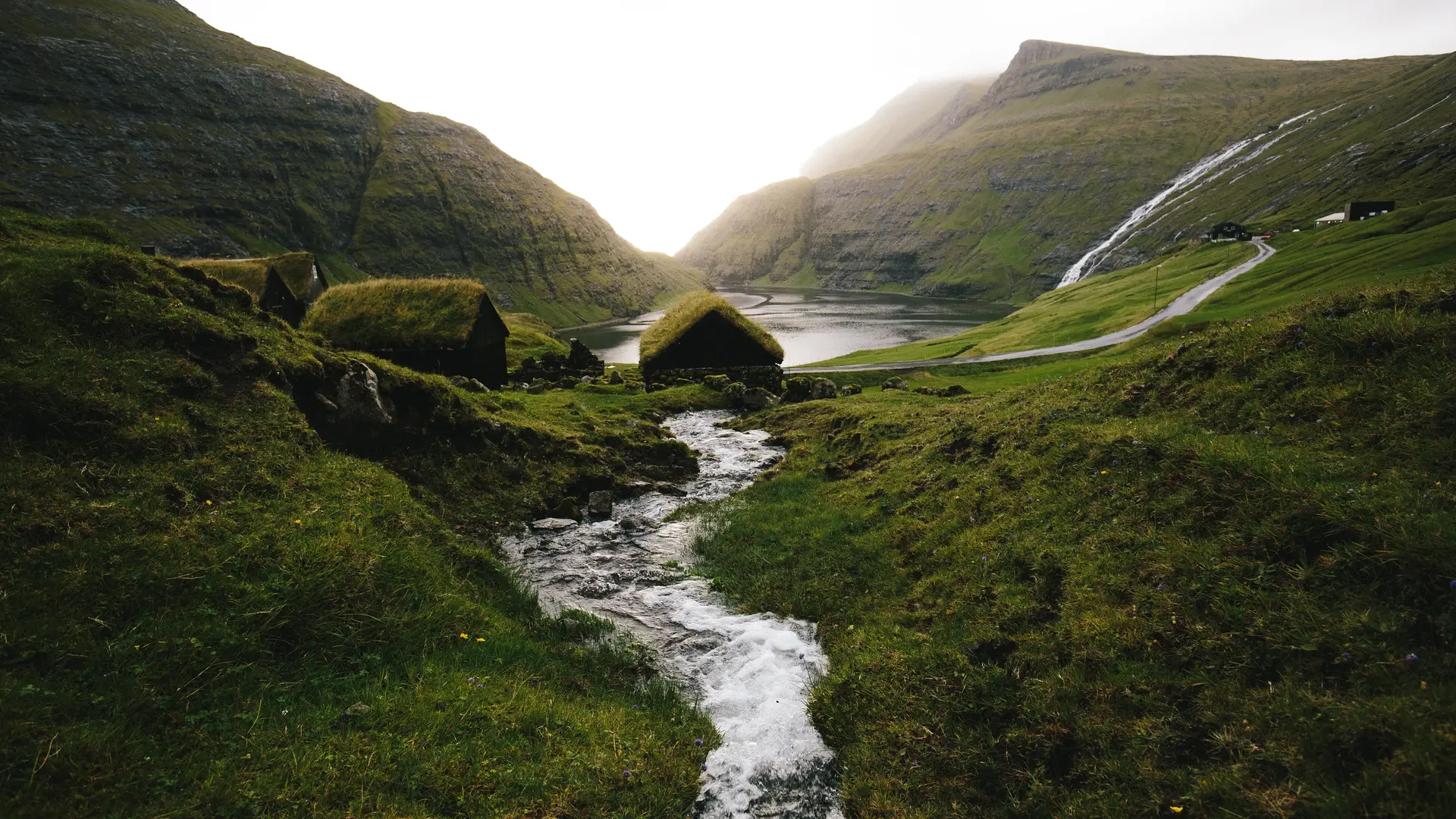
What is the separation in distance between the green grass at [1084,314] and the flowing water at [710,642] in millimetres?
53443

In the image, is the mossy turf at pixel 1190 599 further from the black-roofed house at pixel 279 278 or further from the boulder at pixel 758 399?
the black-roofed house at pixel 279 278

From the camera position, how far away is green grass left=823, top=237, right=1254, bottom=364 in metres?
67.0

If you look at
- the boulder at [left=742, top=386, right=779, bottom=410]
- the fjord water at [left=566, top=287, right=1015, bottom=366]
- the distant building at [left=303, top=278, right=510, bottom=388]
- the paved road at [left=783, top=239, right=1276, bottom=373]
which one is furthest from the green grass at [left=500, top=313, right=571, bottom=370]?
the paved road at [left=783, top=239, right=1276, bottom=373]

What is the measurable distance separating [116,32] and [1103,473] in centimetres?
24623

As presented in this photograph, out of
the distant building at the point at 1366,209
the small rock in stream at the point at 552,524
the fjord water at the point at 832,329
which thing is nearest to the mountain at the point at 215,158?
the fjord water at the point at 832,329

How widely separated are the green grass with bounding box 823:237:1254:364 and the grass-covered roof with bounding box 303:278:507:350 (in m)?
43.1

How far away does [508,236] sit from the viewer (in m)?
199

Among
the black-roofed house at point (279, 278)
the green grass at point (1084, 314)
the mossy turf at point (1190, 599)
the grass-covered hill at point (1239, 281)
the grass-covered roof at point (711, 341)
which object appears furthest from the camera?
the green grass at point (1084, 314)

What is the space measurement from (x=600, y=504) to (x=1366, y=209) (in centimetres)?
14517

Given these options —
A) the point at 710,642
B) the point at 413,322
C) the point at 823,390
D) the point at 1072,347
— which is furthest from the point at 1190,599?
the point at 1072,347

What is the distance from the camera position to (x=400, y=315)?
34594 mm

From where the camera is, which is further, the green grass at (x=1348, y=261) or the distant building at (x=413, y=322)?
the green grass at (x=1348, y=261)

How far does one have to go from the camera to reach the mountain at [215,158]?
124 m

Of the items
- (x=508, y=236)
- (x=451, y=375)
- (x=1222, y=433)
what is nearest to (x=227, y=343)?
(x=1222, y=433)
